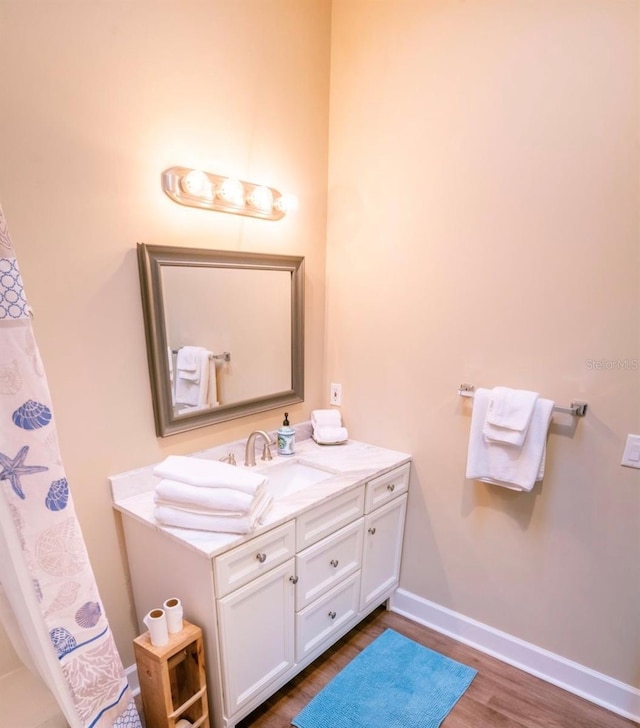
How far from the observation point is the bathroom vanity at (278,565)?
1396mm

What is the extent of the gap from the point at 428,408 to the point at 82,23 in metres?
1.96

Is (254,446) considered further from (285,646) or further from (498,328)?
(498,328)

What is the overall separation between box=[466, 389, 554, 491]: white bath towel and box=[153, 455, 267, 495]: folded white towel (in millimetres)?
935

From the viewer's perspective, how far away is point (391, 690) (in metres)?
1.77

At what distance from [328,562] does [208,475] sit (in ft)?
2.38

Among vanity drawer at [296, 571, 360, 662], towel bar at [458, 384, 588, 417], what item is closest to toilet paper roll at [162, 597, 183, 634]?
vanity drawer at [296, 571, 360, 662]

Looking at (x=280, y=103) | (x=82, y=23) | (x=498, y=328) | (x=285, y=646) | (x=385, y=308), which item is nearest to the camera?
(x=82, y=23)

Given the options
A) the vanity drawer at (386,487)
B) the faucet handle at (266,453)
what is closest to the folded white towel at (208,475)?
the faucet handle at (266,453)

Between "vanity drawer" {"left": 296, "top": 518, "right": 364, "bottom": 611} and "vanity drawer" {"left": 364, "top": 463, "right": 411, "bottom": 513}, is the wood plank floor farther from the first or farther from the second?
"vanity drawer" {"left": 364, "top": 463, "right": 411, "bottom": 513}

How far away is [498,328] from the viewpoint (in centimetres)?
180

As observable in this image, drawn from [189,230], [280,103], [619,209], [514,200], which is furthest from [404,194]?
[189,230]

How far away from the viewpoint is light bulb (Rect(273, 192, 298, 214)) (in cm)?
195

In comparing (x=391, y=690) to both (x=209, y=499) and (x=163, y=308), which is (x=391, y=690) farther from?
(x=163, y=308)

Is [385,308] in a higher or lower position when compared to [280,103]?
lower
